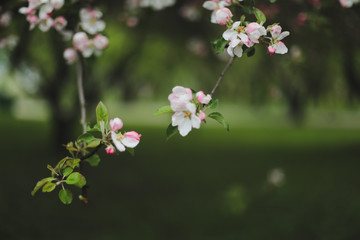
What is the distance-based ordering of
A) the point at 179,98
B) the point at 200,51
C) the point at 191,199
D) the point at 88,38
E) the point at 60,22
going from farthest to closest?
the point at 200,51, the point at 191,199, the point at 88,38, the point at 60,22, the point at 179,98

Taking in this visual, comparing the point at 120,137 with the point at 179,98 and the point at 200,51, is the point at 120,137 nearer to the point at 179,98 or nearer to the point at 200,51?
the point at 179,98

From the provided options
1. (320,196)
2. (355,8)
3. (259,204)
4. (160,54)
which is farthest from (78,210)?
(160,54)

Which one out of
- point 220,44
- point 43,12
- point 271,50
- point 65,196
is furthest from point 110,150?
point 43,12

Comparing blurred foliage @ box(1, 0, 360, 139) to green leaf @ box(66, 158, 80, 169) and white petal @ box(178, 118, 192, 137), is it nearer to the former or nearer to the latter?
green leaf @ box(66, 158, 80, 169)

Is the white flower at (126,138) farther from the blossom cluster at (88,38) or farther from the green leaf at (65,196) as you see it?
the blossom cluster at (88,38)

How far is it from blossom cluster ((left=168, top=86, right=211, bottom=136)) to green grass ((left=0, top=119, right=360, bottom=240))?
2.50m

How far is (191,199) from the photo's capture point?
16.0 feet

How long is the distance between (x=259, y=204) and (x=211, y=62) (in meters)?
4.64

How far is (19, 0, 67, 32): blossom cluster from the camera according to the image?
160 centimetres

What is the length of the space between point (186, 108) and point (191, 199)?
3.88 metres

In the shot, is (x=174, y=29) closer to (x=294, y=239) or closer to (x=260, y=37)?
(x=294, y=239)

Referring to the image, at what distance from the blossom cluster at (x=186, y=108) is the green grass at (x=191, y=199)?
8.19ft

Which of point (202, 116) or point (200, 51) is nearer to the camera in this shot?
point (202, 116)

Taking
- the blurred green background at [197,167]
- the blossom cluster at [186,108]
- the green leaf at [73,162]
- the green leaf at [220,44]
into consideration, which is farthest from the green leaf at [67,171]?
the blurred green background at [197,167]
